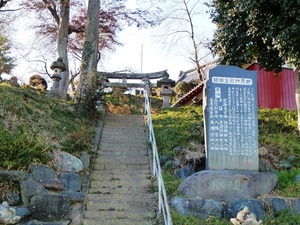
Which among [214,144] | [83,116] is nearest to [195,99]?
[83,116]

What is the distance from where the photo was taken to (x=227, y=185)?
7.39 meters

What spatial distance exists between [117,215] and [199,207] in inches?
55.4

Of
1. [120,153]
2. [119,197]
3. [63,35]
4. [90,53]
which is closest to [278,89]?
[90,53]

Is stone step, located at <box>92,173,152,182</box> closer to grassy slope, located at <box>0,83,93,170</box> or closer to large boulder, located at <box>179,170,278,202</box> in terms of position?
grassy slope, located at <box>0,83,93,170</box>

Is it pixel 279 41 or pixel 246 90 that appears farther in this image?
pixel 279 41

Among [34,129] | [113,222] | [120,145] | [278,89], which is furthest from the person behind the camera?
[278,89]

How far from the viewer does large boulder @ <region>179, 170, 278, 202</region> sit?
729cm

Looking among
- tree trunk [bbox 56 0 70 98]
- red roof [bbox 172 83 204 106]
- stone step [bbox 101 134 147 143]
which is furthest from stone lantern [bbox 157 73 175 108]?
stone step [bbox 101 134 147 143]

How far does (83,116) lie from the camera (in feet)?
38.8

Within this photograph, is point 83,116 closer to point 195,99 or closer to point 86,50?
point 86,50

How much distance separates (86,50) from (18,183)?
817 cm

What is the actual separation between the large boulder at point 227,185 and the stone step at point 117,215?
3.23 feet

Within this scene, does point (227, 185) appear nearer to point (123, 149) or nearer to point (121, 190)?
point (121, 190)

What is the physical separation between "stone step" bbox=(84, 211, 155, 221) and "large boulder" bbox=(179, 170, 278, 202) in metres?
0.98
